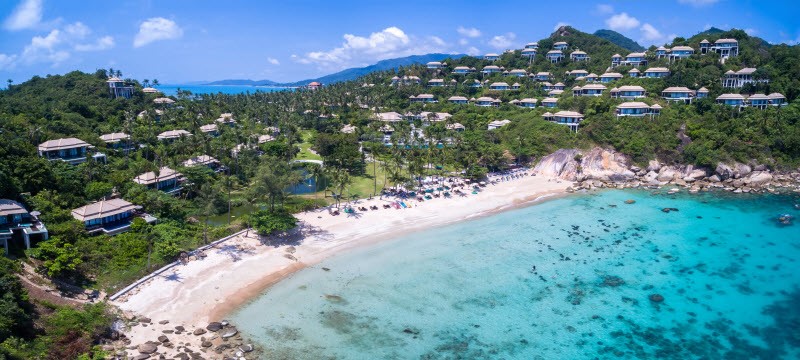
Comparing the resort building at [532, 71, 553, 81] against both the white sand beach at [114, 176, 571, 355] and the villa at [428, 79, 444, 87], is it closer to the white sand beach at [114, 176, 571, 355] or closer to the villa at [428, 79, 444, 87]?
the villa at [428, 79, 444, 87]

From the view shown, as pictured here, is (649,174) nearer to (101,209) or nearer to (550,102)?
(550,102)

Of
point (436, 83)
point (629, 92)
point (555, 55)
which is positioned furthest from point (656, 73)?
point (436, 83)

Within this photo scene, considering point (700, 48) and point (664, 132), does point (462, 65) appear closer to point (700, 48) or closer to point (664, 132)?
point (700, 48)

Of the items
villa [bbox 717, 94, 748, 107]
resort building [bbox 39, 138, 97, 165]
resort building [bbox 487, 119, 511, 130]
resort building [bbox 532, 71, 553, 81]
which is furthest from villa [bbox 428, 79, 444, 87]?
resort building [bbox 39, 138, 97, 165]

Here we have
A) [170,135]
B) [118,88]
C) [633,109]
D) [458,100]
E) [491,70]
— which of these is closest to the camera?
[170,135]

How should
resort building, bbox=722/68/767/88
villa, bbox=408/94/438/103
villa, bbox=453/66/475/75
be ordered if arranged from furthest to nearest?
villa, bbox=453/66/475/75 → villa, bbox=408/94/438/103 → resort building, bbox=722/68/767/88
